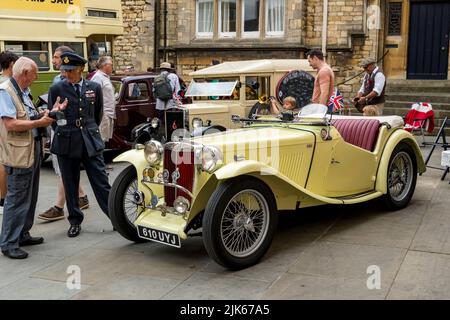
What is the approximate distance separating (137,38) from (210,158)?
46.3ft

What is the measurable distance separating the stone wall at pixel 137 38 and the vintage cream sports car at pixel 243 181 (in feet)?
39.5

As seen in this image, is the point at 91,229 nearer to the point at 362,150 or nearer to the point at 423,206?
the point at 362,150

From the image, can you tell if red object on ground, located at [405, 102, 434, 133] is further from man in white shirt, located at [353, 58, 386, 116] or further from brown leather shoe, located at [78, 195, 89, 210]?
brown leather shoe, located at [78, 195, 89, 210]

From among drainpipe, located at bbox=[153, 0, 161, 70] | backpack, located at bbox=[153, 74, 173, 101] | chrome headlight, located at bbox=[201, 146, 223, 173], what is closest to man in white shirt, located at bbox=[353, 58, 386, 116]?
backpack, located at bbox=[153, 74, 173, 101]

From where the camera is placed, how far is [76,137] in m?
5.57

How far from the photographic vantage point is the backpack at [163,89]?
10.0 metres

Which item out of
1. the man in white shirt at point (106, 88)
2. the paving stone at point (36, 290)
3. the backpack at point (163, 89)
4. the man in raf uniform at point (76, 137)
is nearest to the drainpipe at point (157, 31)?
the backpack at point (163, 89)

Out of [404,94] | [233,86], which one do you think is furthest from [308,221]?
[404,94]

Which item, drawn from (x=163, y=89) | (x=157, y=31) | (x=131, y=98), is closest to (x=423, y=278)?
(x=163, y=89)

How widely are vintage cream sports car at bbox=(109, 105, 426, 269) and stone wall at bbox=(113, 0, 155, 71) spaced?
474 inches

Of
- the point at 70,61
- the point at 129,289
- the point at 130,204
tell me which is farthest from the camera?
the point at 130,204

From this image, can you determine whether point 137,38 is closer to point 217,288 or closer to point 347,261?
point 347,261

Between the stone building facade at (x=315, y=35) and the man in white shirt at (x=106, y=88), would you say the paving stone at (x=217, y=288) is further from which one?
the stone building facade at (x=315, y=35)
